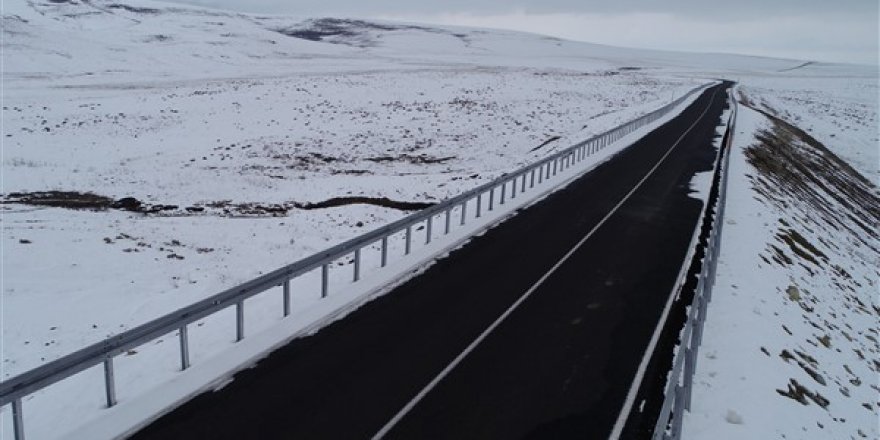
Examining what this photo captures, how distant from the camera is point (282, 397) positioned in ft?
27.9

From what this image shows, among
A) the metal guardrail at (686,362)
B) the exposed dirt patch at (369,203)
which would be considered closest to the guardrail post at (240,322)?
the metal guardrail at (686,362)

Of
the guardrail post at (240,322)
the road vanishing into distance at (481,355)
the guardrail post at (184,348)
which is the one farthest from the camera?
the guardrail post at (240,322)

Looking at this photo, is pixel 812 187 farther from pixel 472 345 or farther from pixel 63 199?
pixel 63 199

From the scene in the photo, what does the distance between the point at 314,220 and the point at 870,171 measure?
41264mm

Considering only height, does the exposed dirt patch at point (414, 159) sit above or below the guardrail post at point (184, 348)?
above

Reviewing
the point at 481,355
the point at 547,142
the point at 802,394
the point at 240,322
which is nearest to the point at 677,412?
the point at 481,355

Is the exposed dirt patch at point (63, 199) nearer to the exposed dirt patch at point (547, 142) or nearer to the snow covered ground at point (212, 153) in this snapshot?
the snow covered ground at point (212, 153)

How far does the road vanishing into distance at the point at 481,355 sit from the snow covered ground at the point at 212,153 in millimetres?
2107

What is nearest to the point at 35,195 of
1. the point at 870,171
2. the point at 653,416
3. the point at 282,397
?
the point at 282,397

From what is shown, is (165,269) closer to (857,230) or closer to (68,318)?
(68,318)

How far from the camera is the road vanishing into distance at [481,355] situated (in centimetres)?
798

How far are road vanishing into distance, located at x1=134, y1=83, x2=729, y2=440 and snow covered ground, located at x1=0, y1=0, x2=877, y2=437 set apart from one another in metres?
2.11

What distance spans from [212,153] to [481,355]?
27942mm

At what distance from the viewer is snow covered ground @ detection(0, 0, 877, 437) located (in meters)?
15.1
